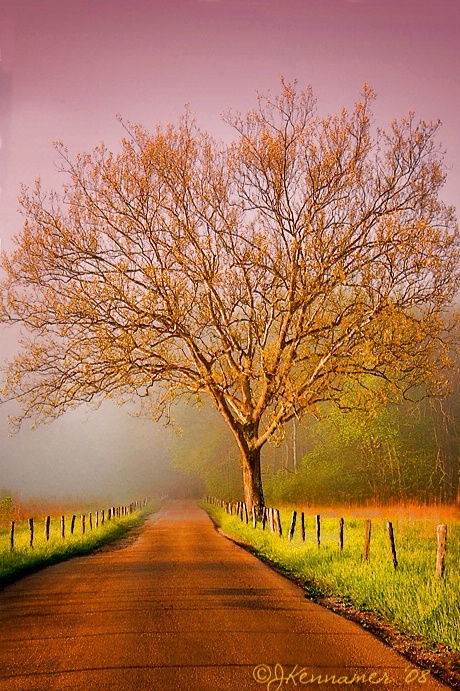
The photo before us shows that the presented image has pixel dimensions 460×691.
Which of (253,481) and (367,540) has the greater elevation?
(253,481)

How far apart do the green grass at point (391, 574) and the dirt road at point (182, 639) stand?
2.46 feet

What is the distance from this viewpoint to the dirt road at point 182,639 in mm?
5820

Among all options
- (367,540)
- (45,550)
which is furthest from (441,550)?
(45,550)

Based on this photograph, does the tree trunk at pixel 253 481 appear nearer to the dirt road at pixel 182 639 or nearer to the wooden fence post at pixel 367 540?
the wooden fence post at pixel 367 540

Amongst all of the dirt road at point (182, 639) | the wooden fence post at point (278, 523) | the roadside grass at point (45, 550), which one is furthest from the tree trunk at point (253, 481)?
the dirt road at point (182, 639)

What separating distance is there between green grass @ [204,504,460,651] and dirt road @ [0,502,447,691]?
75cm

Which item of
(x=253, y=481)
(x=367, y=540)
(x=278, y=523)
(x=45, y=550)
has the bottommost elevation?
(x=45, y=550)

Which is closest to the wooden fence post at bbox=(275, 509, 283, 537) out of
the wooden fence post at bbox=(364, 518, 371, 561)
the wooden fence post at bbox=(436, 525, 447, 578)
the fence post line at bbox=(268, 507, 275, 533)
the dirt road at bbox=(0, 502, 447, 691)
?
the fence post line at bbox=(268, 507, 275, 533)

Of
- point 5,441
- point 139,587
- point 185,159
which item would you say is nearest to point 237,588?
point 139,587

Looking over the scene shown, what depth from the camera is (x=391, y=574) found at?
1063cm

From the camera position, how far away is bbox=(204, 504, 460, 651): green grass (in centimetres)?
797

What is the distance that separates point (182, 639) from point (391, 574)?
188 inches

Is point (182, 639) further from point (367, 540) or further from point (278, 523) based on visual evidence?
point (278, 523)

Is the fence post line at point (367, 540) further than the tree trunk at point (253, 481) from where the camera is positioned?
No
